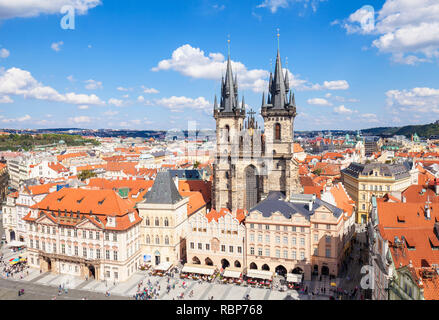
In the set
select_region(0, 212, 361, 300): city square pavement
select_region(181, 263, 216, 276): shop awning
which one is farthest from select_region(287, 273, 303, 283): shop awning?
select_region(181, 263, 216, 276): shop awning

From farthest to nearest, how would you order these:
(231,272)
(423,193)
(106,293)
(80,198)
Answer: (423,193) → (80,198) → (231,272) → (106,293)

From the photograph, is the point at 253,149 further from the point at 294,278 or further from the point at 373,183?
the point at 373,183

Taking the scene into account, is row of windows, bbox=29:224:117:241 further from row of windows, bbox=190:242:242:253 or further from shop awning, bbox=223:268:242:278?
shop awning, bbox=223:268:242:278

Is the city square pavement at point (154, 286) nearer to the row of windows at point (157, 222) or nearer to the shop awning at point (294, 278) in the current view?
the shop awning at point (294, 278)
